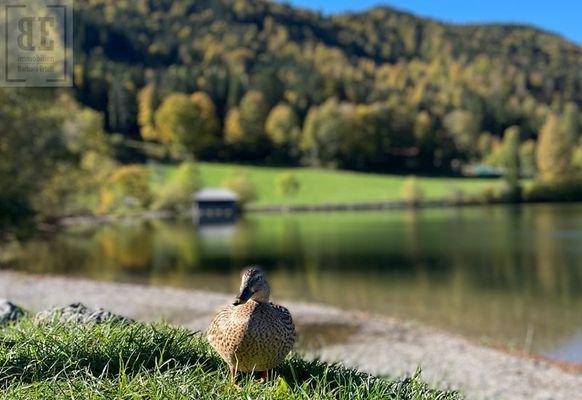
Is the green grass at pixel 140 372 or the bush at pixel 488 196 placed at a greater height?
the green grass at pixel 140 372

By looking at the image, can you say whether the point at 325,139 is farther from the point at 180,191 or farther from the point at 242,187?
the point at 180,191

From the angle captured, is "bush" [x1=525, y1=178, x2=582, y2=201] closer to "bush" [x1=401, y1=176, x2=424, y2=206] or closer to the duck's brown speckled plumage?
"bush" [x1=401, y1=176, x2=424, y2=206]

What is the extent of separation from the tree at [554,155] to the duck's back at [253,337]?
330 feet

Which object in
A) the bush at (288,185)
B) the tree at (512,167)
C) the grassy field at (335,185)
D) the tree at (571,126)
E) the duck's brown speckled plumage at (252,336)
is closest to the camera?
the duck's brown speckled plumage at (252,336)

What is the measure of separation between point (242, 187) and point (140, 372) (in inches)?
3290

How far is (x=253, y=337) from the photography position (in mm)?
4621

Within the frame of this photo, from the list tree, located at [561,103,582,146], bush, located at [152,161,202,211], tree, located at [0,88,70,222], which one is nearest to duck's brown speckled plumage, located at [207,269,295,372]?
tree, located at [0,88,70,222]

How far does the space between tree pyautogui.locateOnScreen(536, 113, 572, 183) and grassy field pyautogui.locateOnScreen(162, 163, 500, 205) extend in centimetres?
881

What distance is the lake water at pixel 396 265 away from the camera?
19.9m

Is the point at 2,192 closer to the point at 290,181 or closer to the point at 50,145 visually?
the point at 50,145

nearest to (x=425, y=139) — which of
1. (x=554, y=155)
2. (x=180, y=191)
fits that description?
(x=554, y=155)

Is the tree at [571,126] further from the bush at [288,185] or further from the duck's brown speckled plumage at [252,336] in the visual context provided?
the duck's brown speckled plumage at [252,336]

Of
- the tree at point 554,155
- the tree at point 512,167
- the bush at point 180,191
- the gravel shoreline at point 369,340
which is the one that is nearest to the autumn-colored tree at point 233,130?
the bush at point 180,191

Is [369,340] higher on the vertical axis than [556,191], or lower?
higher
